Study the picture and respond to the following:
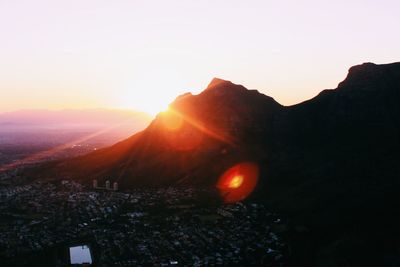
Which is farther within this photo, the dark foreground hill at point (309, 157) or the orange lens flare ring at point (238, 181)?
the orange lens flare ring at point (238, 181)

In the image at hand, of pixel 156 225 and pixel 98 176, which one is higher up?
pixel 98 176

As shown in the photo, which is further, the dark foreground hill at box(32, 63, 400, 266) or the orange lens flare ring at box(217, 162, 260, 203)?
the orange lens flare ring at box(217, 162, 260, 203)

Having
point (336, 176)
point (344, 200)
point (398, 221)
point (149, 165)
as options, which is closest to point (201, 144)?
point (149, 165)

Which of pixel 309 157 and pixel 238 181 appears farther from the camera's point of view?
pixel 309 157

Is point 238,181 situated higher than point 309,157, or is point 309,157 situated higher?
point 309,157

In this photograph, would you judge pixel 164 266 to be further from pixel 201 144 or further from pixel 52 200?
pixel 201 144
